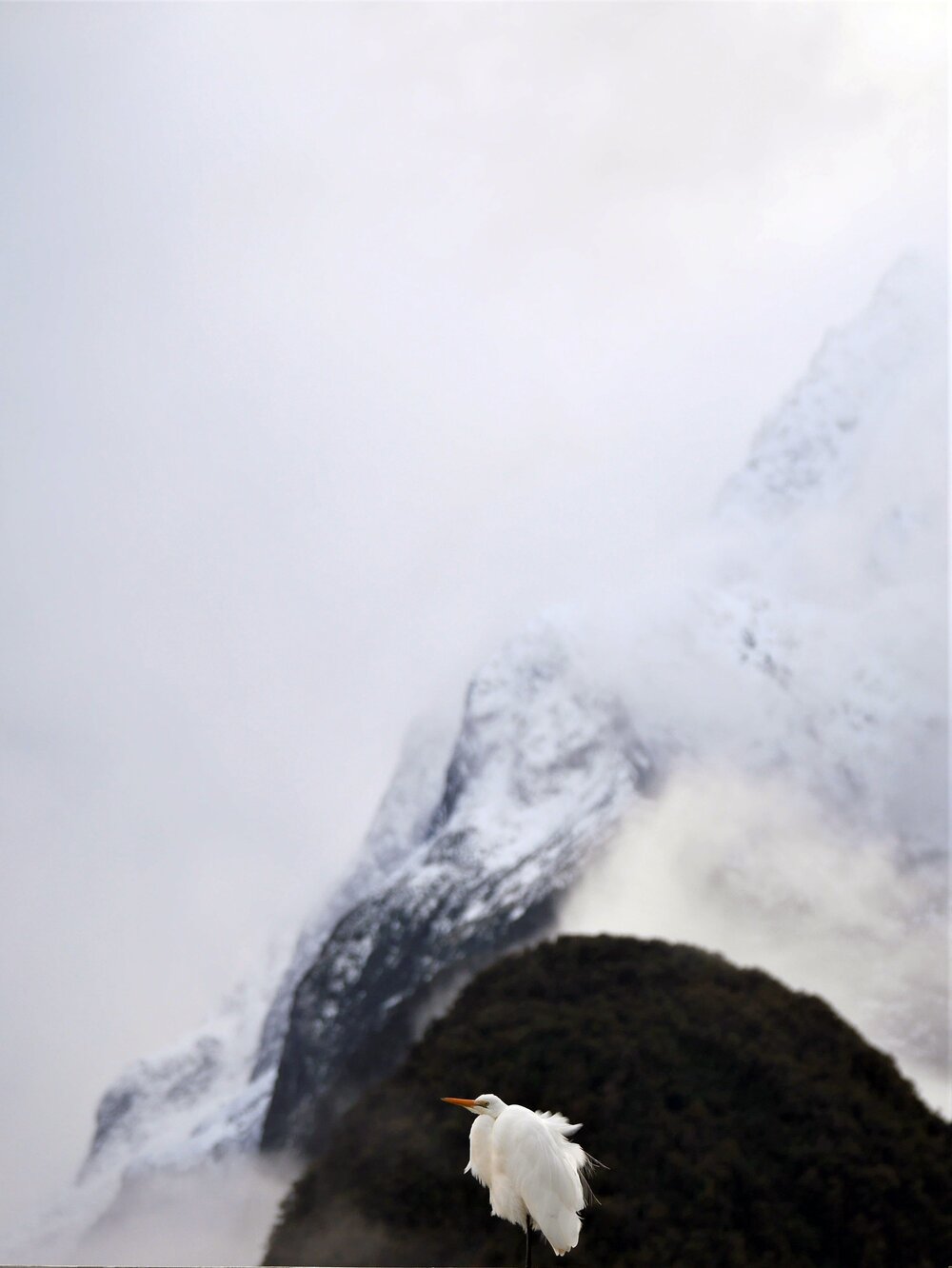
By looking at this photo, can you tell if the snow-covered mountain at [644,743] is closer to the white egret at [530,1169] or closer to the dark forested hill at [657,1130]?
the dark forested hill at [657,1130]

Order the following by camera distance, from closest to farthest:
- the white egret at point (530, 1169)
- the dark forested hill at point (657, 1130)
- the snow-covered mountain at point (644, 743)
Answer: the white egret at point (530, 1169) → the dark forested hill at point (657, 1130) → the snow-covered mountain at point (644, 743)

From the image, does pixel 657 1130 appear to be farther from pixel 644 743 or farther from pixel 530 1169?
pixel 530 1169

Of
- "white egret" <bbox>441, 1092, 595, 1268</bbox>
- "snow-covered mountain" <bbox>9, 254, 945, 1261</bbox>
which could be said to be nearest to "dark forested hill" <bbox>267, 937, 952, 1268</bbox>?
"snow-covered mountain" <bbox>9, 254, 945, 1261</bbox>

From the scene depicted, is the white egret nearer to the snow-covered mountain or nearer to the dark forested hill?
the dark forested hill

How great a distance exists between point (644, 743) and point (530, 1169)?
10.4 feet

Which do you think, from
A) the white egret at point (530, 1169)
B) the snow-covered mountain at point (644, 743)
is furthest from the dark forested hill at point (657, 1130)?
the white egret at point (530, 1169)

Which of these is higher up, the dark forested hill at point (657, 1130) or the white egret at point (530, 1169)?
the dark forested hill at point (657, 1130)

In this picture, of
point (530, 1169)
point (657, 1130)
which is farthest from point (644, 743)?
point (530, 1169)

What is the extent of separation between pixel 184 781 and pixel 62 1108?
1386 mm

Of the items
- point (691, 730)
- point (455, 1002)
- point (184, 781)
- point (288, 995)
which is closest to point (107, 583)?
point (184, 781)

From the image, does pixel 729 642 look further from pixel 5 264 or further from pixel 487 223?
pixel 5 264

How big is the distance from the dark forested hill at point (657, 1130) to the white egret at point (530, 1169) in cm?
191

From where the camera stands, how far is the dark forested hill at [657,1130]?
4109 millimetres

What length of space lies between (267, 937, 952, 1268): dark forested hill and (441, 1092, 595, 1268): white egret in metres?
1.91
